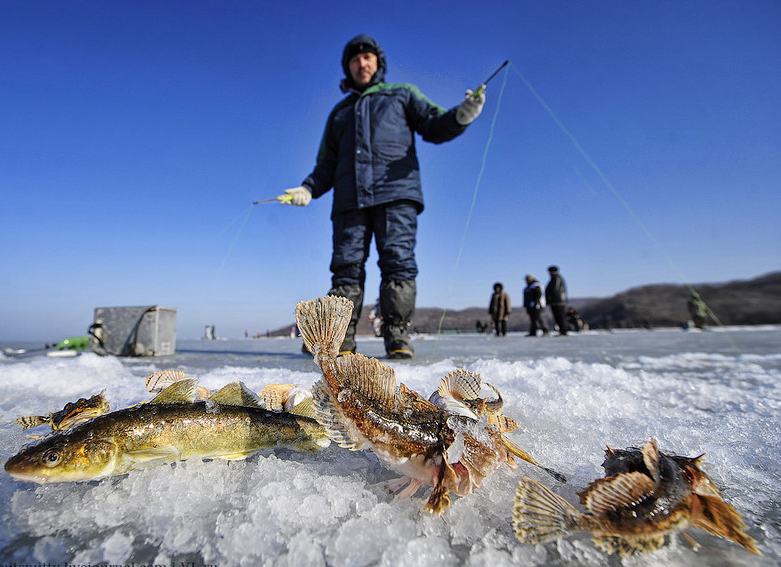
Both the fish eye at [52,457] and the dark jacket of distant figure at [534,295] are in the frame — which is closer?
the fish eye at [52,457]

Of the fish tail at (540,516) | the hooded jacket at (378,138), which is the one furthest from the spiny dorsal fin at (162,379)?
the hooded jacket at (378,138)

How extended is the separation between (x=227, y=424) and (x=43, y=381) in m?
1.91

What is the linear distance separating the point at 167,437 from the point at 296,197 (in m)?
3.62

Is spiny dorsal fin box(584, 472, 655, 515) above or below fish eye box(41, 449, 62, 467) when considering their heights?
below

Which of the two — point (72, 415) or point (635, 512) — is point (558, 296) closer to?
point (635, 512)

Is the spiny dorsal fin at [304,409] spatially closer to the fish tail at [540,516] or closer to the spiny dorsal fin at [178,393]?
the spiny dorsal fin at [178,393]

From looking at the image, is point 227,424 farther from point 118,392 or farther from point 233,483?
point 118,392

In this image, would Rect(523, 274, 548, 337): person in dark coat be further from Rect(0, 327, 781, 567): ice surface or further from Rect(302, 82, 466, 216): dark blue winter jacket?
Rect(0, 327, 781, 567): ice surface

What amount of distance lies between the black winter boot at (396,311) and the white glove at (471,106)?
5.85ft

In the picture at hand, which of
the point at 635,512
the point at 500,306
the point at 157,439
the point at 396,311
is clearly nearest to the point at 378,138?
the point at 396,311

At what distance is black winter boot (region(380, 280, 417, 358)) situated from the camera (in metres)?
3.85

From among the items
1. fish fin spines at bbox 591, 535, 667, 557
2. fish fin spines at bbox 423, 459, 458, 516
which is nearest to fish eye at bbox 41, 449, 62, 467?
fish fin spines at bbox 423, 459, 458, 516

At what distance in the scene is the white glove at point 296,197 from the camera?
409 cm

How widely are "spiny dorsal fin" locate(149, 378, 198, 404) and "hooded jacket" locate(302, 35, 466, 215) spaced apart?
10.3 ft
